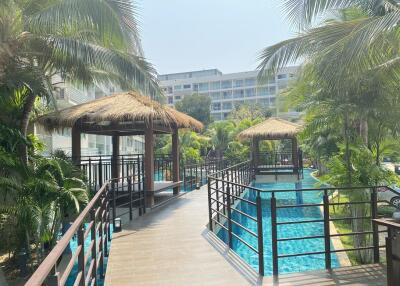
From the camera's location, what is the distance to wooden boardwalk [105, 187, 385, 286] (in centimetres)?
452

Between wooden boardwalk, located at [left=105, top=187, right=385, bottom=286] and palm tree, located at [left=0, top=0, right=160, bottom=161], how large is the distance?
294 centimetres

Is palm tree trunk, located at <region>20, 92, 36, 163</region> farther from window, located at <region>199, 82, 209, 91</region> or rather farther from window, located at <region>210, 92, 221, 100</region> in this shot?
window, located at <region>199, 82, 209, 91</region>

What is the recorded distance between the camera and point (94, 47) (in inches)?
313

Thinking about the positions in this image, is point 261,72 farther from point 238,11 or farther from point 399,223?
point 399,223

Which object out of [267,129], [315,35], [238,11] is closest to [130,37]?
[238,11]

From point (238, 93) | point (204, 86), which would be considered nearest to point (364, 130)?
point (238, 93)

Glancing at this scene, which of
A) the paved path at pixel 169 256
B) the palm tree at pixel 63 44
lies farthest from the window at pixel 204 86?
the paved path at pixel 169 256

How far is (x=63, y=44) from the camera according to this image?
7.45m

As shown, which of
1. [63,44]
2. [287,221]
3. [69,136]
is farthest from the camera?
[69,136]

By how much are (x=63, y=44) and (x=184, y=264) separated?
4.99m

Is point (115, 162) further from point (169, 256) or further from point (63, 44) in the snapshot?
point (169, 256)

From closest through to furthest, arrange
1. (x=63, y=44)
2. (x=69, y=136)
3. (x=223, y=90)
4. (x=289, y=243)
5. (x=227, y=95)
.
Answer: (x=63, y=44) < (x=289, y=243) < (x=69, y=136) < (x=227, y=95) < (x=223, y=90)

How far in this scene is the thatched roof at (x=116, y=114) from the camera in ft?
32.2

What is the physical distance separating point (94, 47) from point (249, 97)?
6898 centimetres
